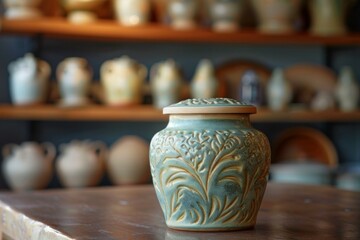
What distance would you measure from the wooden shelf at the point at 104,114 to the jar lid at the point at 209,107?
2.08 m

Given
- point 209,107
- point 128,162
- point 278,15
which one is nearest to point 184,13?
point 278,15

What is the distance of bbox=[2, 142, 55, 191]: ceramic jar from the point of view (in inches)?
123

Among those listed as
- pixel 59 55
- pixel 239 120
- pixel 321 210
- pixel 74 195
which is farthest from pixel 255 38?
pixel 239 120

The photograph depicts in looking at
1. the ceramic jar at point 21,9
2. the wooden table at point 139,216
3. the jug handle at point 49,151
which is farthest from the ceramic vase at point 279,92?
the wooden table at point 139,216

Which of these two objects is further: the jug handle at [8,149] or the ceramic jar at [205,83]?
the ceramic jar at [205,83]

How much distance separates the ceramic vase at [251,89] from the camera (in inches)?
139

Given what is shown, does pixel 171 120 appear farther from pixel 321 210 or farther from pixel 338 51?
pixel 338 51

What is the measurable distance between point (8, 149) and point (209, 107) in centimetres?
233

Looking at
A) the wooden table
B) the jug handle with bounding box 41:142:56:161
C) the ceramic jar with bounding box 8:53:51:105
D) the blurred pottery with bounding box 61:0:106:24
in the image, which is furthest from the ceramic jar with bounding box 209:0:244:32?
the wooden table

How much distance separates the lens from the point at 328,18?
352cm

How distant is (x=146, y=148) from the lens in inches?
131

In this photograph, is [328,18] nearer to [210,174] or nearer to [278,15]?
[278,15]

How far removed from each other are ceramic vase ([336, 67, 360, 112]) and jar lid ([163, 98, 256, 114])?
252cm

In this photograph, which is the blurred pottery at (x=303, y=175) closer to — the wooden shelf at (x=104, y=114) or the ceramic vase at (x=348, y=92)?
the wooden shelf at (x=104, y=114)
